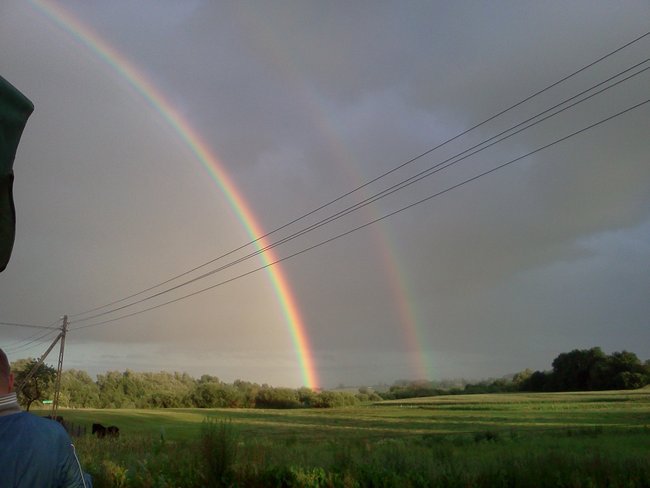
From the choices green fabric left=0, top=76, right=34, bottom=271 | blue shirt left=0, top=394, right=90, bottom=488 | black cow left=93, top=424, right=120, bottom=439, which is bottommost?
black cow left=93, top=424, right=120, bottom=439

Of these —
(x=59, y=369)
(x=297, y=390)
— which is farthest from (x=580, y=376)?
(x=59, y=369)

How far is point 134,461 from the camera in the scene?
11172 millimetres

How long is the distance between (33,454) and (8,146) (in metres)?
1.31

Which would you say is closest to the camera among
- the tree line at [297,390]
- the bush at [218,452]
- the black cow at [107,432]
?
the bush at [218,452]

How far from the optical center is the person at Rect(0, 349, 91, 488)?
2486 millimetres

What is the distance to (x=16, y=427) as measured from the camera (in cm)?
252

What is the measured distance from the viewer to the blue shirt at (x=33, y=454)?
8.15 feet

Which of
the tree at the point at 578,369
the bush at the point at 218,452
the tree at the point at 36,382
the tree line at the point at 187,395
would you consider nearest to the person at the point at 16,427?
the bush at the point at 218,452

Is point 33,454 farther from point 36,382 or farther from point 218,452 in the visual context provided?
point 36,382

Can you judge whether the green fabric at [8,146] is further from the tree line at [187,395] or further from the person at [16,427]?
the tree line at [187,395]

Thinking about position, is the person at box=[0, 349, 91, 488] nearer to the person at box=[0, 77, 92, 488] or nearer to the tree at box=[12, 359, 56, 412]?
the person at box=[0, 77, 92, 488]

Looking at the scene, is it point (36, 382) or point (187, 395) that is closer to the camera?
point (36, 382)

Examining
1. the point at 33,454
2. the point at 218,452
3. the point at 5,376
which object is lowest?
the point at 218,452

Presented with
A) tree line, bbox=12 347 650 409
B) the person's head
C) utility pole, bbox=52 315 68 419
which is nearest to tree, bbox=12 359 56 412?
tree line, bbox=12 347 650 409
